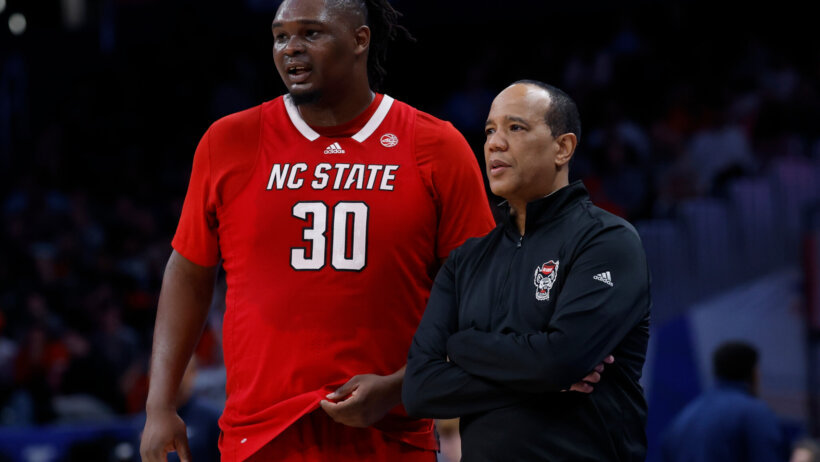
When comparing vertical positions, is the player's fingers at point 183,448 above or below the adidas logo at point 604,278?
below

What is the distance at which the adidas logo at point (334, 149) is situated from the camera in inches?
115

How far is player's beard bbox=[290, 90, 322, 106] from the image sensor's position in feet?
9.37

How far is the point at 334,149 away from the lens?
294cm

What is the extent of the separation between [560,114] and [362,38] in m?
0.59

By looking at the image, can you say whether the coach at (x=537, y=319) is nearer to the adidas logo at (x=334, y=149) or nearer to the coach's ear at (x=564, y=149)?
the coach's ear at (x=564, y=149)

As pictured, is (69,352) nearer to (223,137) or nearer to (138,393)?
(138,393)

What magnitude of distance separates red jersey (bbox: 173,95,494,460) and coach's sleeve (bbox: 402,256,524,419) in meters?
0.18

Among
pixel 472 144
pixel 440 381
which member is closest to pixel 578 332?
pixel 440 381

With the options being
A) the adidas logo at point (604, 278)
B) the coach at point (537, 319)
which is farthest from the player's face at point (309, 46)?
the adidas logo at point (604, 278)

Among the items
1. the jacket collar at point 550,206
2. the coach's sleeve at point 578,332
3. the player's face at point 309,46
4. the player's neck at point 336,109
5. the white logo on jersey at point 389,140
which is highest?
the player's face at point 309,46

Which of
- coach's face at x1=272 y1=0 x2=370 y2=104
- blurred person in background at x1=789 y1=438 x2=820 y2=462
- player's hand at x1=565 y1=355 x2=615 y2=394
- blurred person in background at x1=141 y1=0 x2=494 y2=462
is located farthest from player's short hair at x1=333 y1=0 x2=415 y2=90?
blurred person in background at x1=789 y1=438 x2=820 y2=462

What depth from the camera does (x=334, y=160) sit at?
292 centimetres

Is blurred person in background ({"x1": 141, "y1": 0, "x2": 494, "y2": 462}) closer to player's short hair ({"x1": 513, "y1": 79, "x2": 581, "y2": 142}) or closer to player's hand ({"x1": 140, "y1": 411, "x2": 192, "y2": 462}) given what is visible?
player's hand ({"x1": 140, "y1": 411, "x2": 192, "y2": 462})

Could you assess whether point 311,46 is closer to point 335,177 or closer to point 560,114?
point 335,177
